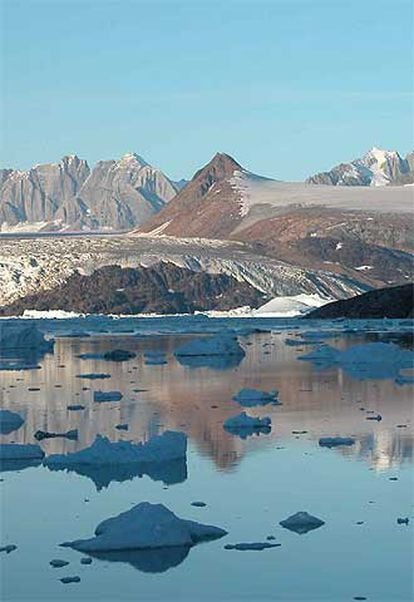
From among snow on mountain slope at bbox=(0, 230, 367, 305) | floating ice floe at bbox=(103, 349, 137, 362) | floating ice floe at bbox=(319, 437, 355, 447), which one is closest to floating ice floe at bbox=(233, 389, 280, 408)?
floating ice floe at bbox=(319, 437, 355, 447)

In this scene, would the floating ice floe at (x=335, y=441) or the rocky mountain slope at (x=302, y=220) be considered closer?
the floating ice floe at (x=335, y=441)

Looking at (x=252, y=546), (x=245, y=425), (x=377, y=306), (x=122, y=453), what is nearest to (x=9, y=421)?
(x=245, y=425)

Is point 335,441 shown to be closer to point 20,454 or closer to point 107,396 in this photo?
point 20,454

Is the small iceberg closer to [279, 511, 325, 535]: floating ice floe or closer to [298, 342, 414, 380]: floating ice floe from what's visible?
[279, 511, 325, 535]: floating ice floe

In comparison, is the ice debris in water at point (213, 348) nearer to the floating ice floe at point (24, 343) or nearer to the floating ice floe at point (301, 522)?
the floating ice floe at point (24, 343)

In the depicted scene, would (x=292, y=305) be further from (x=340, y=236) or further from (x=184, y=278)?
(x=340, y=236)

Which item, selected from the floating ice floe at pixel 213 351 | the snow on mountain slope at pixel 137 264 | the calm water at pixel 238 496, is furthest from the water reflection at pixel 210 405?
the snow on mountain slope at pixel 137 264
